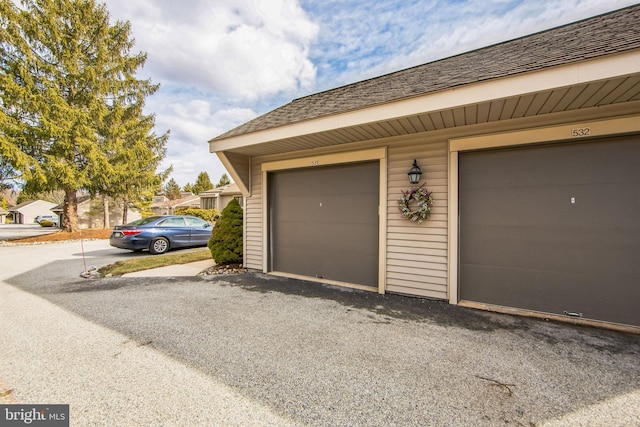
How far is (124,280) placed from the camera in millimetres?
5461

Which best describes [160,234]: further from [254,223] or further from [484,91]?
[484,91]

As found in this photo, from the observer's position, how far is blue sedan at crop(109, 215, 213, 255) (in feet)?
28.2

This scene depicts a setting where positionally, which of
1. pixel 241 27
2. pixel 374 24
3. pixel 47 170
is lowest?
pixel 47 170

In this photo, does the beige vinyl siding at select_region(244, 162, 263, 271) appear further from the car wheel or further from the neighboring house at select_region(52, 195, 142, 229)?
the neighboring house at select_region(52, 195, 142, 229)

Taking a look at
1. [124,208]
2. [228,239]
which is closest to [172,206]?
[124,208]

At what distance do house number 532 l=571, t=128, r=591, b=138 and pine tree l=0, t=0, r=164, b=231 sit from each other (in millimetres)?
16369

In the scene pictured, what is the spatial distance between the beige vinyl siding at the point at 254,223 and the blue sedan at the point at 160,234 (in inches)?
170

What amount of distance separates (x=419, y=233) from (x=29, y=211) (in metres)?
63.8

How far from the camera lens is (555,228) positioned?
11.6 feet

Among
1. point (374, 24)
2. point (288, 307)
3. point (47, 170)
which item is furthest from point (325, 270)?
point (47, 170)

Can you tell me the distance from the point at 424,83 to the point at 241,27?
592 cm

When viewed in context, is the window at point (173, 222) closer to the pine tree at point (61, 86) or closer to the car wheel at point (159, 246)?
the car wheel at point (159, 246)

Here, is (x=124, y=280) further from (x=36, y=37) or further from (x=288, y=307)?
(x=36, y=37)

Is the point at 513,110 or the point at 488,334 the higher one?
the point at 513,110
